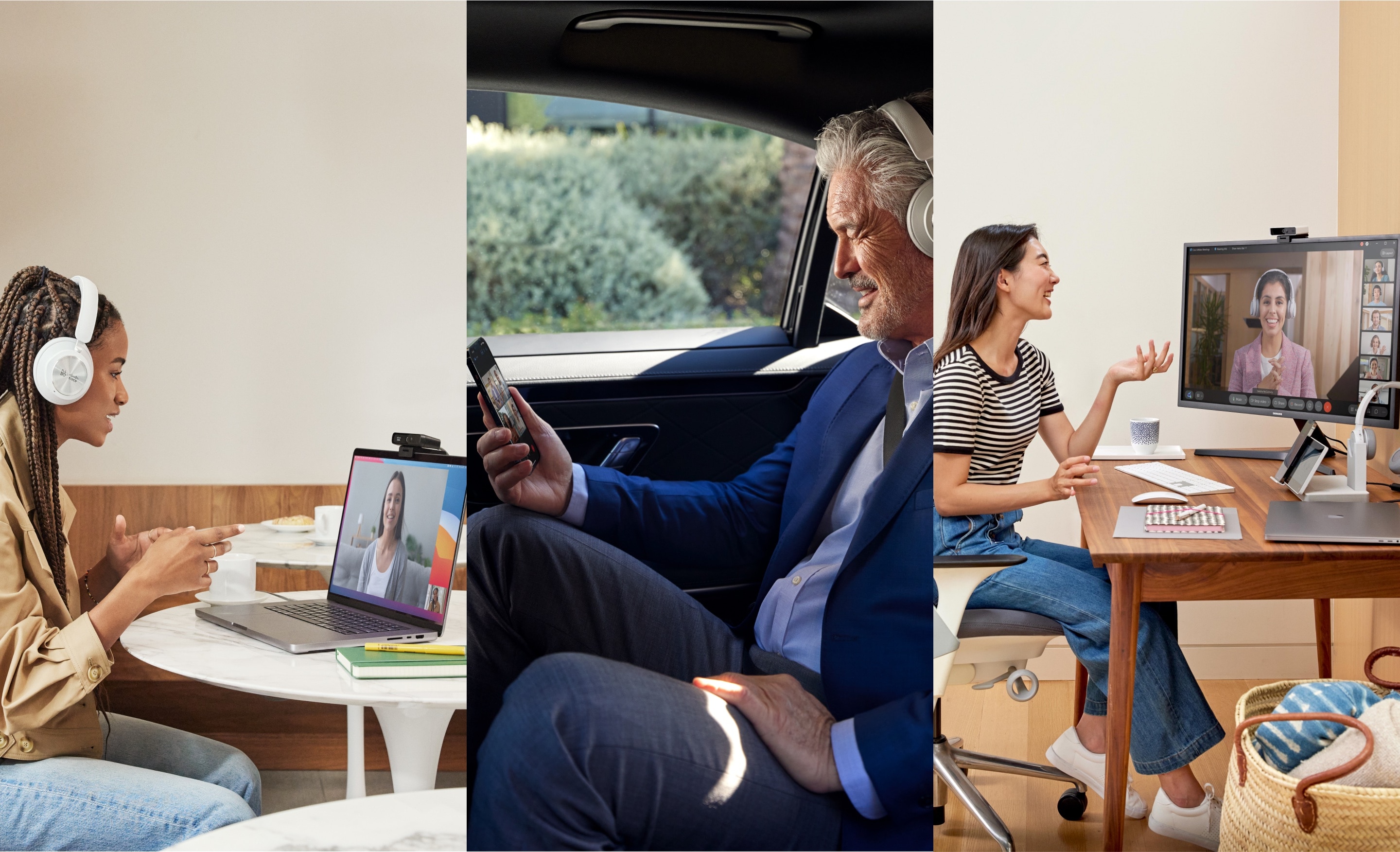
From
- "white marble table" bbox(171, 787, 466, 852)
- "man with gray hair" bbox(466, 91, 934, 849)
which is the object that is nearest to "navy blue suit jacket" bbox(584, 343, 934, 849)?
"man with gray hair" bbox(466, 91, 934, 849)

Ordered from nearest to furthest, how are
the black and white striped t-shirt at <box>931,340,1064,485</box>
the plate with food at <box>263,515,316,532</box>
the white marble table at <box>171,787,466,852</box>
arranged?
1. the white marble table at <box>171,787,466,852</box>
2. the black and white striped t-shirt at <box>931,340,1064,485</box>
3. the plate with food at <box>263,515,316,532</box>

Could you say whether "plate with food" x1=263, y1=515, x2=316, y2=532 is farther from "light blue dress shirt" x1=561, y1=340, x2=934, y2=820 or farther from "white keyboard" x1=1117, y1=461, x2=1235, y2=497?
"white keyboard" x1=1117, y1=461, x2=1235, y2=497

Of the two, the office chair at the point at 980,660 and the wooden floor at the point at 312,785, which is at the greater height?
the office chair at the point at 980,660

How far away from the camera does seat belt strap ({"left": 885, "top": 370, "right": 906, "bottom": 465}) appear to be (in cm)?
75

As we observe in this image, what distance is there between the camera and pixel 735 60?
0.75 meters


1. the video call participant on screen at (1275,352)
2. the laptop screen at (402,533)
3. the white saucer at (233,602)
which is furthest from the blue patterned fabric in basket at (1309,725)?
the white saucer at (233,602)

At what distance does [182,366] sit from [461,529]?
1.29 metres

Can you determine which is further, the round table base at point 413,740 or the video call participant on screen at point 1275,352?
the video call participant on screen at point 1275,352

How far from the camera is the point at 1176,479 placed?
221cm

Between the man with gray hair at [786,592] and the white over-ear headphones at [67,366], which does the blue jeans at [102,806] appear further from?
the man with gray hair at [786,592]

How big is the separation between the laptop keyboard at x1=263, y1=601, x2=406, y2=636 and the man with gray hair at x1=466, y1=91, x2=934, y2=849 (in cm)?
104

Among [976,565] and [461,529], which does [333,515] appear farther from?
[976,565]

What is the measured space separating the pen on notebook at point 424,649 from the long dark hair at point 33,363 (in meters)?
0.60

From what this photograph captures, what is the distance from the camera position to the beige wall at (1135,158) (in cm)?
290
